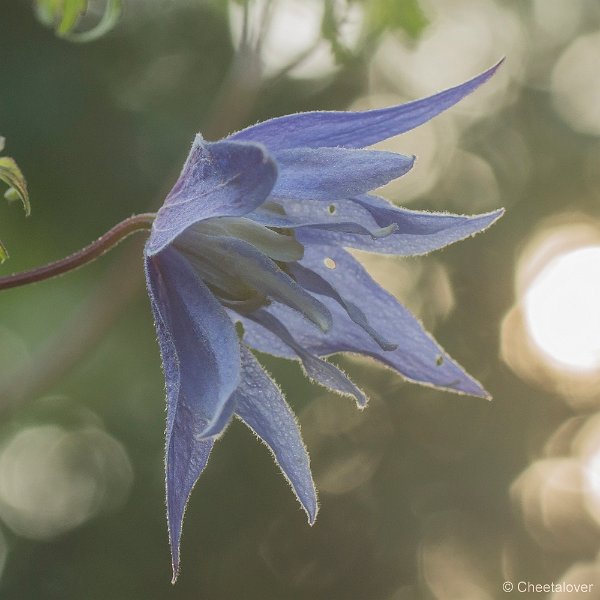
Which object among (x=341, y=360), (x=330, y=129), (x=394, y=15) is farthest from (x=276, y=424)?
(x=341, y=360)

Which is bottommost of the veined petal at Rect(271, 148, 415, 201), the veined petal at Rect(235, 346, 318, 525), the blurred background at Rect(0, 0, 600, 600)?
the blurred background at Rect(0, 0, 600, 600)

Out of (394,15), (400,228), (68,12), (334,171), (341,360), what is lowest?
(341,360)

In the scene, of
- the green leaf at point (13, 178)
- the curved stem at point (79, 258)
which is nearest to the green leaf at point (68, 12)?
the green leaf at point (13, 178)

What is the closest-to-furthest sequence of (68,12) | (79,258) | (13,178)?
(79,258)
(13,178)
(68,12)

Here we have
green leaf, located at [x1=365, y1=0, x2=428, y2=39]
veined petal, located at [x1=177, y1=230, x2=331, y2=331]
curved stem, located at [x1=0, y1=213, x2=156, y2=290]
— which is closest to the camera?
curved stem, located at [x1=0, y1=213, x2=156, y2=290]

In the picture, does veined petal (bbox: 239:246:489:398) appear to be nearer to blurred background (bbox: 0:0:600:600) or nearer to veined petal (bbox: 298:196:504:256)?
veined petal (bbox: 298:196:504:256)

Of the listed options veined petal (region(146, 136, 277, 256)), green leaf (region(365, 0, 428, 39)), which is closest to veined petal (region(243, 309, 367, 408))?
veined petal (region(146, 136, 277, 256))

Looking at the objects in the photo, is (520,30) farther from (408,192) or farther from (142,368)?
(142,368)

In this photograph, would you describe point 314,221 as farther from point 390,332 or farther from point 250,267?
point 390,332
